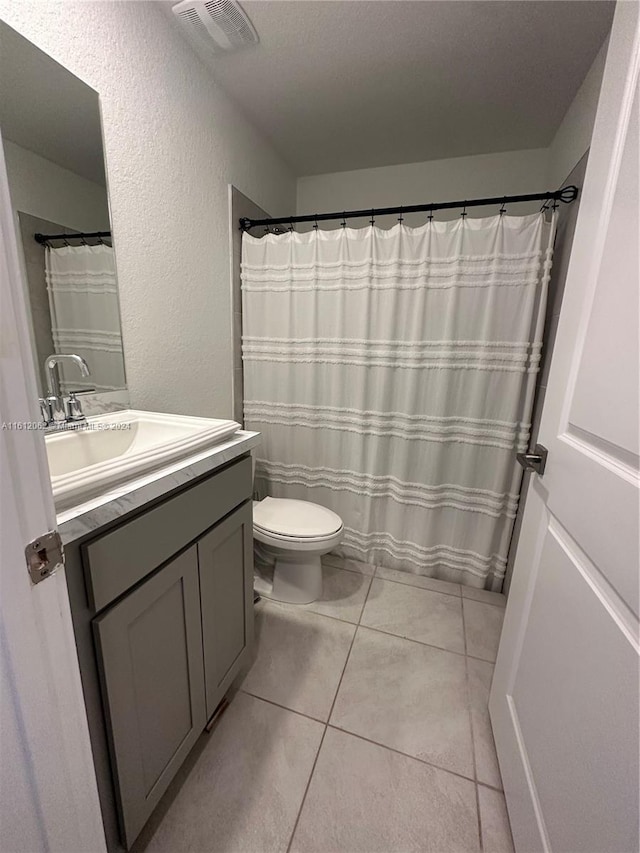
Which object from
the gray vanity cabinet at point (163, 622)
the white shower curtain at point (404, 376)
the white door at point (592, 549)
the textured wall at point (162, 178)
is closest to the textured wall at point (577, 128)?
the white shower curtain at point (404, 376)

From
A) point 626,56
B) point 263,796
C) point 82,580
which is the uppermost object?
point 626,56

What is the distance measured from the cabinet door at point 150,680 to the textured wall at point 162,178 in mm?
747

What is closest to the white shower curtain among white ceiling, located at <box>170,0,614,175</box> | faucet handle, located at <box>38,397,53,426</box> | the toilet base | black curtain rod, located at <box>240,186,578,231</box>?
black curtain rod, located at <box>240,186,578,231</box>

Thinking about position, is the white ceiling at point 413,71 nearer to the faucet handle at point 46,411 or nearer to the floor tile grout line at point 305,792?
the faucet handle at point 46,411

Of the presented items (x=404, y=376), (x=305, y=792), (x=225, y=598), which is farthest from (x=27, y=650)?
(x=404, y=376)

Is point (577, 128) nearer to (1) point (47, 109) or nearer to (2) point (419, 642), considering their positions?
(1) point (47, 109)

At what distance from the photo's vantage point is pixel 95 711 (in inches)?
25.2

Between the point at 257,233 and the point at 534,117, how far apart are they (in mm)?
1409

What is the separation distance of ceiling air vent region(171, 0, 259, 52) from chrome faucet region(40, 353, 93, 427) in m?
1.21

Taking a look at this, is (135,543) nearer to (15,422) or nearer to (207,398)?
(15,422)

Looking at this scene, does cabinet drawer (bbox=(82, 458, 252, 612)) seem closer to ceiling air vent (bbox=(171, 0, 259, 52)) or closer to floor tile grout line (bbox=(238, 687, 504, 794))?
floor tile grout line (bbox=(238, 687, 504, 794))

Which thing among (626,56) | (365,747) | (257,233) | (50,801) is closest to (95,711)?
(50,801)

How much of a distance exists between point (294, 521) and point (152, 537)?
904 mm

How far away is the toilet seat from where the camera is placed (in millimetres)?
1477
